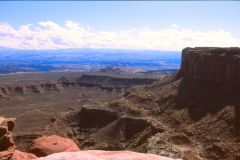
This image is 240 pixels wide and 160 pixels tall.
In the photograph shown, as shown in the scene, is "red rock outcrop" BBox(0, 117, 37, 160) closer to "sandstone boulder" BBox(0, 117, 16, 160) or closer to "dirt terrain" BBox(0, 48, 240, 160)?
"sandstone boulder" BBox(0, 117, 16, 160)

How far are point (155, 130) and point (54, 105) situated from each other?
Answer: 62.9 metres

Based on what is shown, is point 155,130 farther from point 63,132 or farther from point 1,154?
point 1,154

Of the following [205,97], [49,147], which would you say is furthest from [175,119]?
[49,147]

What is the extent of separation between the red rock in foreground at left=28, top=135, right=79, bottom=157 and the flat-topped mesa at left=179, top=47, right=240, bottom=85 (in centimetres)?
3610

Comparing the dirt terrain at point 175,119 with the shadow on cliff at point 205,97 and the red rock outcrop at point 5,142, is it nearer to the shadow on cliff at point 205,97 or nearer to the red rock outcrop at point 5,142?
the shadow on cliff at point 205,97

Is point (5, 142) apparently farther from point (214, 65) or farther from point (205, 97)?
point (214, 65)

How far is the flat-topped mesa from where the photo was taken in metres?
54.0

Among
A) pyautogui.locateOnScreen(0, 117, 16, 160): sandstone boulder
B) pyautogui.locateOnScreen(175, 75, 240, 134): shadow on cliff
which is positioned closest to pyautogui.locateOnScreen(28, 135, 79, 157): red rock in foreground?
pyautogui.locateOnScreen(0, 117, 16, 160): sandstone boulder

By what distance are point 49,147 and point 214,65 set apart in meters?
42.1

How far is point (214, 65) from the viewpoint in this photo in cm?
5966

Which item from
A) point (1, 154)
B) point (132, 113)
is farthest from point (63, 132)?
point (1, 154)

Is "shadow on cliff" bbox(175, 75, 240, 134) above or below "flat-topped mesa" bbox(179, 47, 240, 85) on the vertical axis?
below

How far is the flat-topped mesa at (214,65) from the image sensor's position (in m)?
54.0

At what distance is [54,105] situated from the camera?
101625mm
